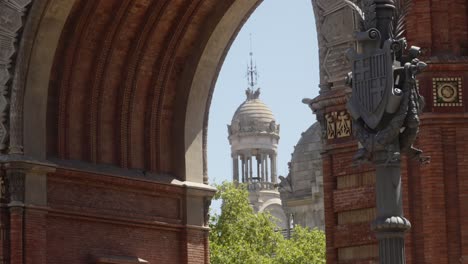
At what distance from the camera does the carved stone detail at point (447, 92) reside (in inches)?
827

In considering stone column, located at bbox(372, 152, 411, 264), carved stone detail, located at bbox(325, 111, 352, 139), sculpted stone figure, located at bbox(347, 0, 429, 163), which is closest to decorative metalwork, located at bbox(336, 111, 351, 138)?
carved stone detail, located at bbox(325, 111, 352, 139)

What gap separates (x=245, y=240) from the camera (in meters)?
62.6

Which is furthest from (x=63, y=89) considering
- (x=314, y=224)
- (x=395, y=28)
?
(x=314, y=224)

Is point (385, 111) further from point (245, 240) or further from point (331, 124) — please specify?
point (245, 240)

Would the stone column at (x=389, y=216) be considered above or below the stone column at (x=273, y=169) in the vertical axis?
below

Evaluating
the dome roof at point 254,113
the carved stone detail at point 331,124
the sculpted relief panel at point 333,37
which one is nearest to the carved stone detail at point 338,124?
the carved stone detail at point 331,124

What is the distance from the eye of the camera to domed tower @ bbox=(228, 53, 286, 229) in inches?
4690

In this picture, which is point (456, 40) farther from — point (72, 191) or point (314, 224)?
point (314, 224)

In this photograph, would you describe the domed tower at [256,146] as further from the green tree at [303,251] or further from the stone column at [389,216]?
the stone column at [389,216]

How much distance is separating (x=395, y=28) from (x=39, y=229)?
15456mm

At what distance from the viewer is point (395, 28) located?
13961 mm

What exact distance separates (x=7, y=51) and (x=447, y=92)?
392 inches

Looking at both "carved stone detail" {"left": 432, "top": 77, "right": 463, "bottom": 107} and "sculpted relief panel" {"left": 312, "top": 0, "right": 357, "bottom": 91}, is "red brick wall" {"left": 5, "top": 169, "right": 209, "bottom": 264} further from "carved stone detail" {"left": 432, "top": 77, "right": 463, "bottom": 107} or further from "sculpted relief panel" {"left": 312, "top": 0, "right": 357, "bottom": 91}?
"carved stone detail" {"left": 432, "top": 77, "right": 463, "bottom": 107}

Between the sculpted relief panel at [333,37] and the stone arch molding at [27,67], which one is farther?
the stone arch molding at [27,67]
